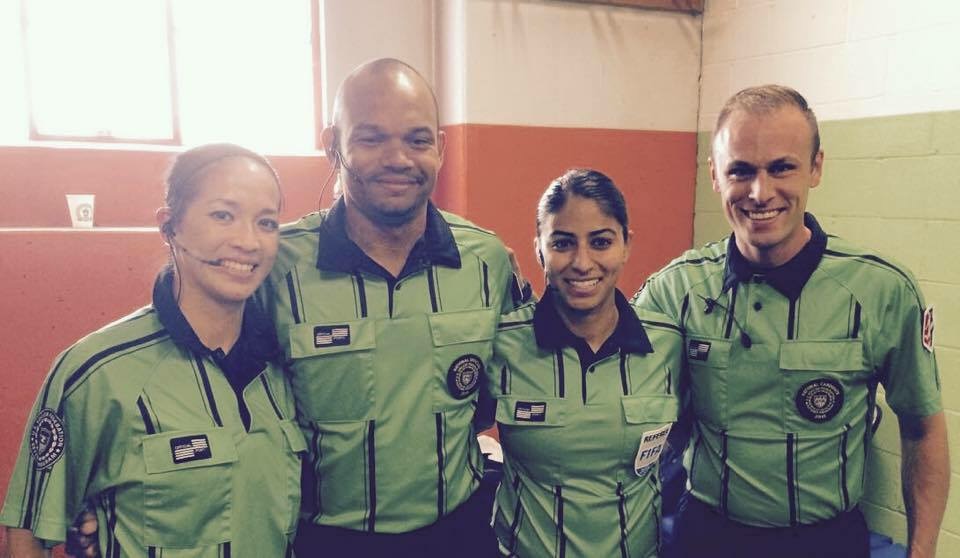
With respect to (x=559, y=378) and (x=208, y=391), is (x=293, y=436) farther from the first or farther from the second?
(x=559, y=378)

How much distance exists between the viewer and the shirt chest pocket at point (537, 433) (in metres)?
1.53

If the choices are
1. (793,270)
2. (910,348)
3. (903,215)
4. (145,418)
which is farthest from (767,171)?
(903,215)

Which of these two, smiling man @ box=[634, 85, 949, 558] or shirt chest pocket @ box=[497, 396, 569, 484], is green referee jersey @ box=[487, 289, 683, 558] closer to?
shirt chest pocket @ box=[497, 396, 569, 484]

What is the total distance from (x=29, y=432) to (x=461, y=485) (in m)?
0.85

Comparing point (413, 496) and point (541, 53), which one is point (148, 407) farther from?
point (541, 53)

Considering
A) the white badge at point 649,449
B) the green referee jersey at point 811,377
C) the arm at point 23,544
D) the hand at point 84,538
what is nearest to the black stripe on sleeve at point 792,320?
the green referee jersey at point 811,377

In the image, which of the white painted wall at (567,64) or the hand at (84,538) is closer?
the hand at (84,538)

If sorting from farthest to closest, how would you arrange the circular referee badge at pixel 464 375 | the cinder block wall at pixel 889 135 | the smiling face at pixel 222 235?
the cinder block wall at pixel 889 135, the circular referee badge at pixel 464 375, the smiling face at pixel 222 235

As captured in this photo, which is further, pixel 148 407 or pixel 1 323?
pixel 1 323

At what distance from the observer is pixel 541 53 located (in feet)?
11.1

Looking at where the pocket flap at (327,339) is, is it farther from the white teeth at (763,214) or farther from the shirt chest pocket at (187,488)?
the white teeth at (763,214)

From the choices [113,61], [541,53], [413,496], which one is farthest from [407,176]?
[113,61]

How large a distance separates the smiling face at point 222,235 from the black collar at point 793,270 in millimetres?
1034

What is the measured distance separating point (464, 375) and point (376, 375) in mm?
201
